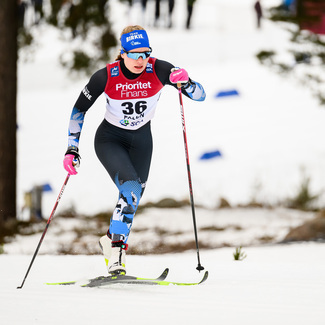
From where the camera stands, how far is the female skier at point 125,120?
4.81 m

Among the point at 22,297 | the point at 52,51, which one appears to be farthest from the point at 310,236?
the point at 52,51

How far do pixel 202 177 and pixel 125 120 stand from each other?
1151cm

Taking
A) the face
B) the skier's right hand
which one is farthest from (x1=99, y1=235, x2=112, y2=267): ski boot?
the face

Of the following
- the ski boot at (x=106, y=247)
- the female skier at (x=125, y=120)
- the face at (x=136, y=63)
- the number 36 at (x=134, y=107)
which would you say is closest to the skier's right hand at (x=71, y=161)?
the female skier at (x=125, y=120)

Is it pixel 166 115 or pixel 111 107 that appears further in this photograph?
pixel 166 115

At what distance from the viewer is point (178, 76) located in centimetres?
483

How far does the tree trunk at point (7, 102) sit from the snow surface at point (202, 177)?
1.24 meters

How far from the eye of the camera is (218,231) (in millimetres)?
10031

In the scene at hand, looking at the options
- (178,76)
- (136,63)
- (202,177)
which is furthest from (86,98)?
(202,177)

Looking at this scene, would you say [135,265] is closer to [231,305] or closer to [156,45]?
[231,305]

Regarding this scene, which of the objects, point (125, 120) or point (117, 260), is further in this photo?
point (125, 120)

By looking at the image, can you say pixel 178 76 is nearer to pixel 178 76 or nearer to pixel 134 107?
pixel 178 76

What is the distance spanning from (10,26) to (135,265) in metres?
5.53

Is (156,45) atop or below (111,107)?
atop
